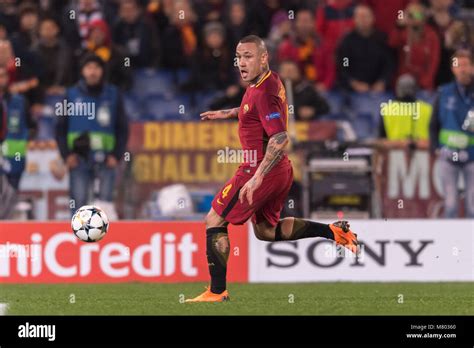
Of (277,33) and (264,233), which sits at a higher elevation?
(277,33)

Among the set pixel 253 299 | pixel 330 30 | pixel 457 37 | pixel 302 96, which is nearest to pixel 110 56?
pixel 302 96

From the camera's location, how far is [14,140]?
55.5ft

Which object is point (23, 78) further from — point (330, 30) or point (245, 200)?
point (245, 200)

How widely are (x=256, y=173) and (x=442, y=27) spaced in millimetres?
8864

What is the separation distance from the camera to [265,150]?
11.1m

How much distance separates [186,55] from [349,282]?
5.48 m

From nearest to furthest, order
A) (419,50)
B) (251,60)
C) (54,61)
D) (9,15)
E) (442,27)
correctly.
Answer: (251,60) < (54,61) < (419,50) < (442,27) < (9,15)

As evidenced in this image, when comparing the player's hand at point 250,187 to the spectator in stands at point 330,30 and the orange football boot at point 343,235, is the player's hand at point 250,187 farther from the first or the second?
the spectator in stands at point 330,30

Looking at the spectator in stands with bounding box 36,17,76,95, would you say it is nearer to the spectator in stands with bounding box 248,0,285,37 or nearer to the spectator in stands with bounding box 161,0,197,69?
the spectator in stands with bounding box 161,0,197,69

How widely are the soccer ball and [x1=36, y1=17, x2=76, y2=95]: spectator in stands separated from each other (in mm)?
6221

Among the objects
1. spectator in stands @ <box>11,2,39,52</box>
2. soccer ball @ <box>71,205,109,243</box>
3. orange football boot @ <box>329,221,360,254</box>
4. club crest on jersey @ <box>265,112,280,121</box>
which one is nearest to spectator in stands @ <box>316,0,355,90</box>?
spectator in stands @ <box>11,2,39,52</box>

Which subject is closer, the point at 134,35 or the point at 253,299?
the point at 253,299

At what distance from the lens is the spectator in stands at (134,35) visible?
18641mm

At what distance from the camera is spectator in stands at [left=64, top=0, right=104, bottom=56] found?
18484 millimetres
